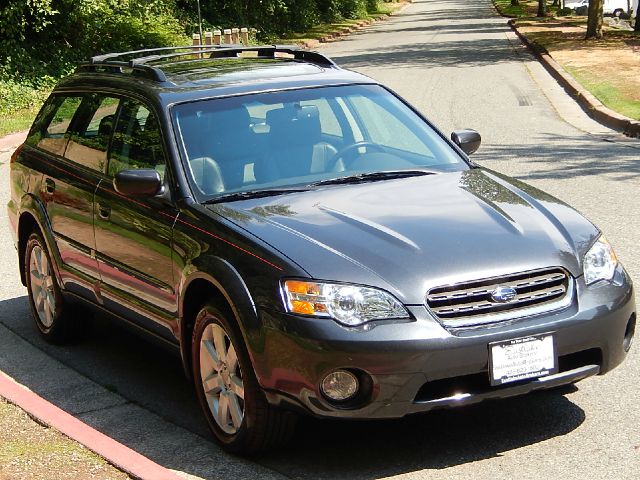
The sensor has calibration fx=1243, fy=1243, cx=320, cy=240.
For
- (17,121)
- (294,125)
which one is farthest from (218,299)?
(17,121)

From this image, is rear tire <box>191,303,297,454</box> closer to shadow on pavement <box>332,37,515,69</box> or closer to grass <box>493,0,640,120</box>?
grass <box>493,0,640,120</box>

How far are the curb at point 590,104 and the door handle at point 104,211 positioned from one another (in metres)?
11.1

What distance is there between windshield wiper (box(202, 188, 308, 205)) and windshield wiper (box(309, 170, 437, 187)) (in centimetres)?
15

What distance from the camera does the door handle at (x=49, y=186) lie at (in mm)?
7462

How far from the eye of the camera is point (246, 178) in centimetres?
622

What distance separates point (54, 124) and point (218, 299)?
2.87m

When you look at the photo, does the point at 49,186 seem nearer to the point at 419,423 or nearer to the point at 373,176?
the point at 373,176

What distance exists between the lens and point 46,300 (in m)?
7.83

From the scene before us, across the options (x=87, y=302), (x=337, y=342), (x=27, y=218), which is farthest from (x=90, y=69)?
(x=337, y=342)

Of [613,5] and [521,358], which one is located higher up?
[521,358]

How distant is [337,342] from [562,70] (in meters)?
22.5

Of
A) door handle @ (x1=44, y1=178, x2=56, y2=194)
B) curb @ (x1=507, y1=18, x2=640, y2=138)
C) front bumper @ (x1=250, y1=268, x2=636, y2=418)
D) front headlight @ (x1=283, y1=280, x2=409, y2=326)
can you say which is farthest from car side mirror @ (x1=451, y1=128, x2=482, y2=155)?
curb @ (x1=507, y1=18, x2=640, y2=138)

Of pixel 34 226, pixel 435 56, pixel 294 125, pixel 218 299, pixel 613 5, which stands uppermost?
pixel 294 125

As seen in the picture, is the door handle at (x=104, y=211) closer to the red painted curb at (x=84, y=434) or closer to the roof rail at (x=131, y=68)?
the roof rail at (x=131, y=68)
